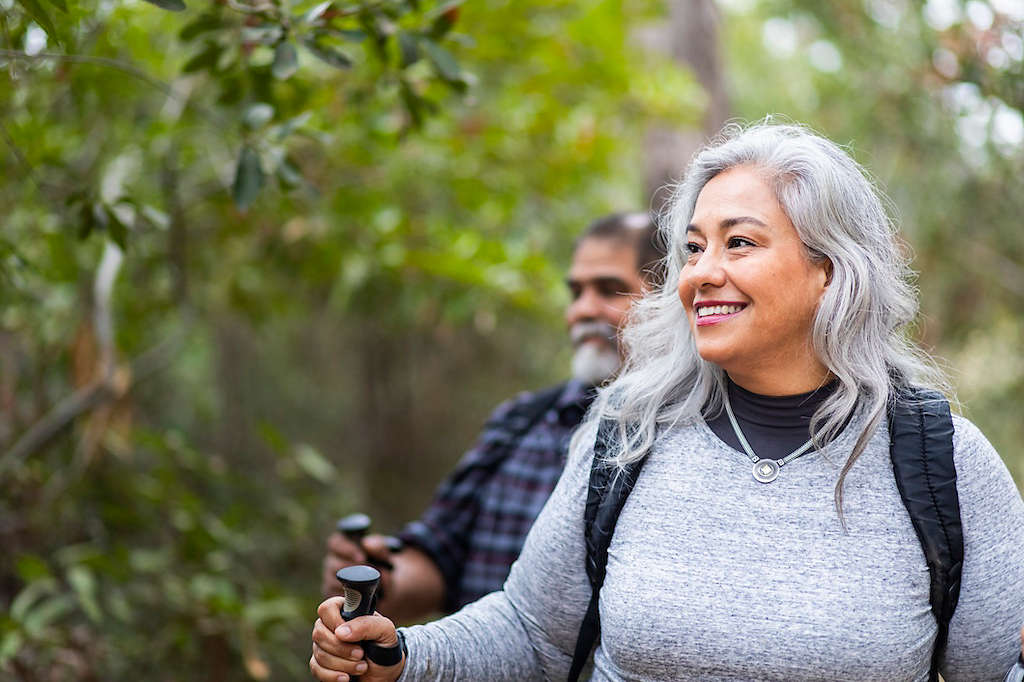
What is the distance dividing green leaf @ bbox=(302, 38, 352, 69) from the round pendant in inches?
50.7

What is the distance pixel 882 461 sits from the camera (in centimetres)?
174

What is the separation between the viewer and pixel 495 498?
110 inches

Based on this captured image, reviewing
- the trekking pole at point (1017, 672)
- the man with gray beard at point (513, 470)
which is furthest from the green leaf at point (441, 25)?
the trekking pole at point (1017, 672)

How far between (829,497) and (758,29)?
11.2m

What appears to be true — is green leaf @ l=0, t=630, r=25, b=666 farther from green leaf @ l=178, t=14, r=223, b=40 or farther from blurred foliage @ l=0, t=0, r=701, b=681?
green leaf @ l=178, t=14, r=223, b=40

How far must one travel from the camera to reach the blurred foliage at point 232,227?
2.51 m

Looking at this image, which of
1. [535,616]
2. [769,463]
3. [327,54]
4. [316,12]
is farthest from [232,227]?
[769,463]

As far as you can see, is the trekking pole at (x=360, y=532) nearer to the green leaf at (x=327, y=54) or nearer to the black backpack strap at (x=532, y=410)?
the black backpack strap at (x=532, y=410)

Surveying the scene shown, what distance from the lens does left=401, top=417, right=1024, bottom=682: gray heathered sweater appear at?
1.63 metres

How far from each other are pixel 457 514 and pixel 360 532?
54 centimetres

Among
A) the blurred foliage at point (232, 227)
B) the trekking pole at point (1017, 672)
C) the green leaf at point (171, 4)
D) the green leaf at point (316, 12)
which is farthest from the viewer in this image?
the blurred foliage at point (232, 227)

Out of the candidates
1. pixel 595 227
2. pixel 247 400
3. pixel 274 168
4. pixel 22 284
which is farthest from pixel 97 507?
pixel 247 400

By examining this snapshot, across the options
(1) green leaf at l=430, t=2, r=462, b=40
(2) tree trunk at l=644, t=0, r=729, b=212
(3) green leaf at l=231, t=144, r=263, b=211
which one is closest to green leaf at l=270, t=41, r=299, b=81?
(3) green leaf at l=231, t=144, r=263, b=211

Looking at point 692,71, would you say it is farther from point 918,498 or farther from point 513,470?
point 918,498
